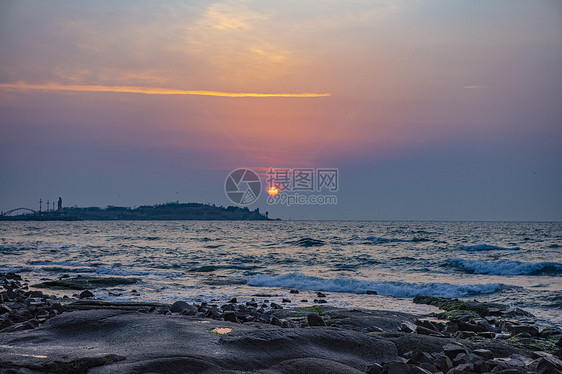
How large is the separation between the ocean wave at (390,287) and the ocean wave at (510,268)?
24.0 ft

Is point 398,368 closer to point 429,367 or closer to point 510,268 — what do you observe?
point 429,367

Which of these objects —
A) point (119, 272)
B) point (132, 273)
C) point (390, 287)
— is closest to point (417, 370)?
point (390, 287)

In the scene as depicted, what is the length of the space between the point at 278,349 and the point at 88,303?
7724 mm

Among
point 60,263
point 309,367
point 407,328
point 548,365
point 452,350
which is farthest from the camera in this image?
point 60,263

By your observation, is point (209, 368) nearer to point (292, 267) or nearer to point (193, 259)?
point (292, 267)

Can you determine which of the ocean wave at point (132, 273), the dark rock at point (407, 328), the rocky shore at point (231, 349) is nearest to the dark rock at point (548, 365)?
the rocky shore at point (231, 349)

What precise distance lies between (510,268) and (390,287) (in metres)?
11.5

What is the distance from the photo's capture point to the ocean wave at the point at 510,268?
2392 centimetres

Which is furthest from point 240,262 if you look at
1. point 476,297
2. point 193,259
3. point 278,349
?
point 278,349

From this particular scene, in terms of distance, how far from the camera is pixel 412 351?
6.31 m

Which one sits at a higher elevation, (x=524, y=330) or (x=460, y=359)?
(x=460, y=359)

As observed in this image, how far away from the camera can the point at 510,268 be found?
83.3 ft

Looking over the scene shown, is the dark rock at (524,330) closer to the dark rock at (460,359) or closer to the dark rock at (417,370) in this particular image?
the dark rock at (460,359)

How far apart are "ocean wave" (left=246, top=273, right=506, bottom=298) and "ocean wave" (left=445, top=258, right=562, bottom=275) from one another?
7.32 meters
